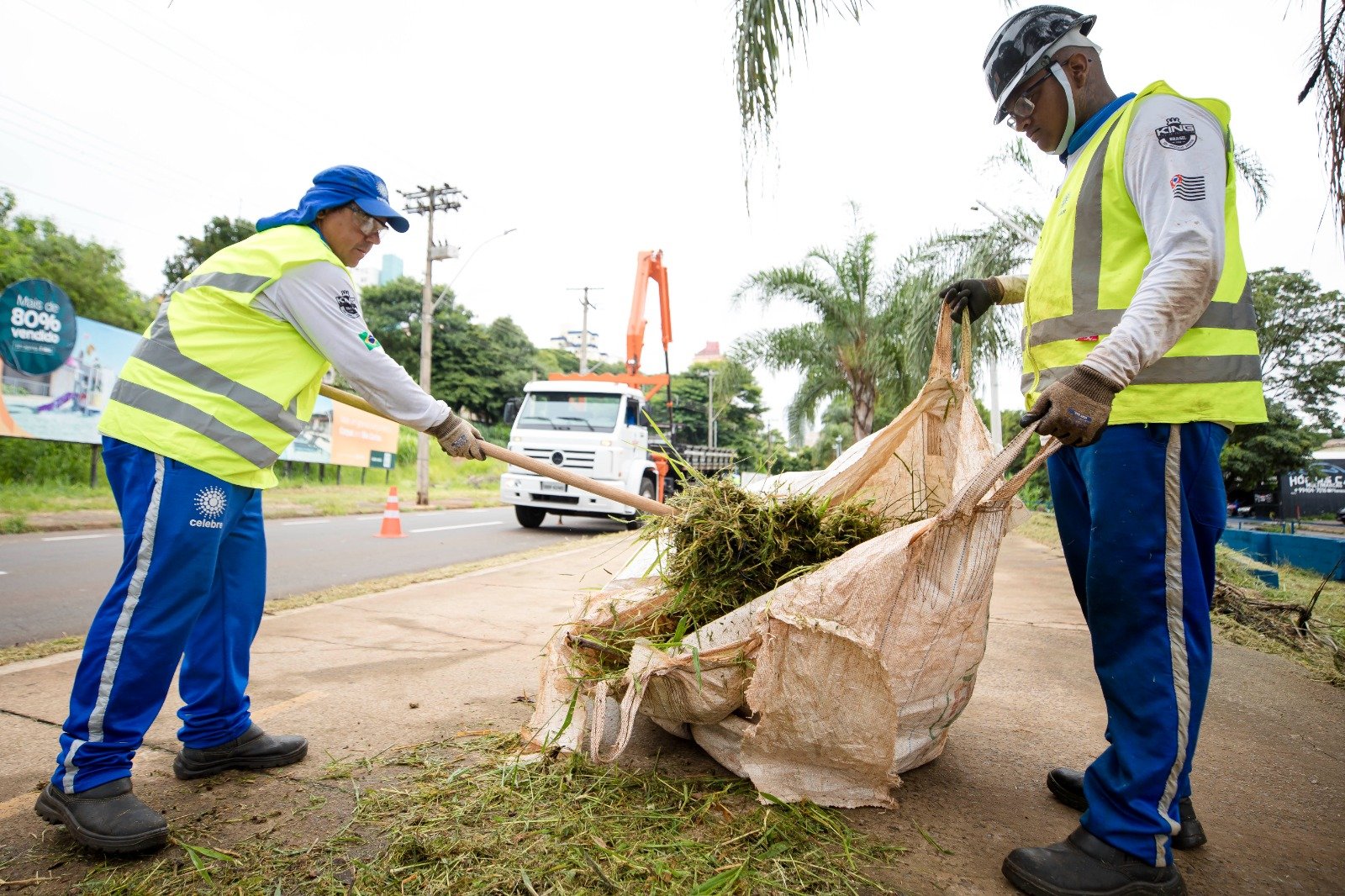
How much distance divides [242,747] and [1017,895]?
2084mm

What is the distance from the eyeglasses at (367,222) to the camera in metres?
2.28

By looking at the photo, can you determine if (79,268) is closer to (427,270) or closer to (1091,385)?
(427,270)

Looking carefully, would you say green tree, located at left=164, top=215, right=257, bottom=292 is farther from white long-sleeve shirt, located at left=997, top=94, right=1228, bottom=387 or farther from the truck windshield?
white long-sleeve shirt, located at left=997, top=94, right=1228, bottom=387

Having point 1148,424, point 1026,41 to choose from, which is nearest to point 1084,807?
point 1148,424

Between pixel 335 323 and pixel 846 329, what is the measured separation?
1375cm

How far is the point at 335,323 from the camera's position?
6.92 feet

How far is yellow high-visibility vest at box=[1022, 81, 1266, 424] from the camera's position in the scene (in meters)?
1.70

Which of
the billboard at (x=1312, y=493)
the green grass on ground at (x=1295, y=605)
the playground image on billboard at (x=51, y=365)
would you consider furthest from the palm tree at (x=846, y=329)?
the billboard at (x=1312, y=493)

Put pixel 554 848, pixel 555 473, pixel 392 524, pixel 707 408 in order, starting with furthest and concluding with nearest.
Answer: pixel 707 408, pixel 392 524, pixel 555 473, pixel 554 848

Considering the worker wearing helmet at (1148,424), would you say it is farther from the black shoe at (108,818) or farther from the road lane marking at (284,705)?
the road lane marking at (284,705)

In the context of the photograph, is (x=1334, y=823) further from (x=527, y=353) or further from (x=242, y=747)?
(x=527, y=353)

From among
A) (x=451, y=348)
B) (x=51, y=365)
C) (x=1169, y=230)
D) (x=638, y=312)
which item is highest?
(x=451, y=348)

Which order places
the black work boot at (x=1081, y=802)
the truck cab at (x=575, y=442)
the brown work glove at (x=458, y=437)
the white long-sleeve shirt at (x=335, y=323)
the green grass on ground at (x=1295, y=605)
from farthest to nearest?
the truck cab at (x=575, y=442) < the green grass on ground at (x=1295, y=605) < the brown work glove at (x=458, y=437) < the white long-sleeve shirt at (x=335, y=323) < the black work boot at (x=1081, y=802)

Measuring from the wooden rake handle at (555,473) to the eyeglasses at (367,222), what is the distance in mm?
520
